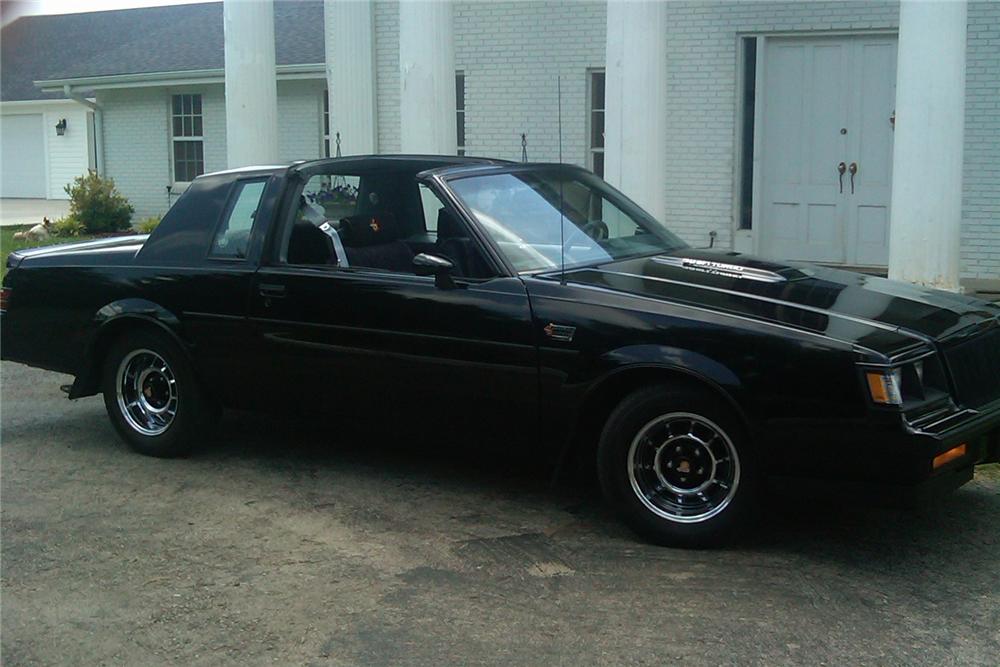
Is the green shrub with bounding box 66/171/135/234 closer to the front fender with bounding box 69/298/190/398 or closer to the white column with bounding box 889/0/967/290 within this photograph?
the front fender with bounding box 69/298/190/398

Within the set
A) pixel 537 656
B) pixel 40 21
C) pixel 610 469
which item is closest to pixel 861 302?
pixel 610 469

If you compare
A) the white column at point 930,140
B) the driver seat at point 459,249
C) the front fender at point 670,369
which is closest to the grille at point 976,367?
the front fender at point 670,369

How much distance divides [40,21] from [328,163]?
118ft

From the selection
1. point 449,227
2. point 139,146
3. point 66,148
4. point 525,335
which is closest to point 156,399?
point 449,227

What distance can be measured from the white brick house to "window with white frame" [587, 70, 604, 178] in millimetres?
17

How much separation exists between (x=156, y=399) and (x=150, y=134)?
57.2 ft

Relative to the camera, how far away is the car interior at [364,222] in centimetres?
615

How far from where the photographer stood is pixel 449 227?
584 cm

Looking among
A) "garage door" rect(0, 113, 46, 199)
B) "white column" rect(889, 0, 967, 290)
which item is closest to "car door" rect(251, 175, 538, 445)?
"white column" rect(889, 0, 967, 290)

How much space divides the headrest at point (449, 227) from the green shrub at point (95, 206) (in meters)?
16.5

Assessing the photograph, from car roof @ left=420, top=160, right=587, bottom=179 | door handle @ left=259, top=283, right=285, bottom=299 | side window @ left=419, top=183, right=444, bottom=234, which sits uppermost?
car roof @ left=420, top=160, right=587, bottom=179

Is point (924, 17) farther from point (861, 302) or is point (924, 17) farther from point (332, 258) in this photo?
point (332, 258)

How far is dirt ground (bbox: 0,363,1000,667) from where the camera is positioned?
4180 mm

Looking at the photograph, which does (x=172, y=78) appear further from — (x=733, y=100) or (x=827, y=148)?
(x=827, y=148)
